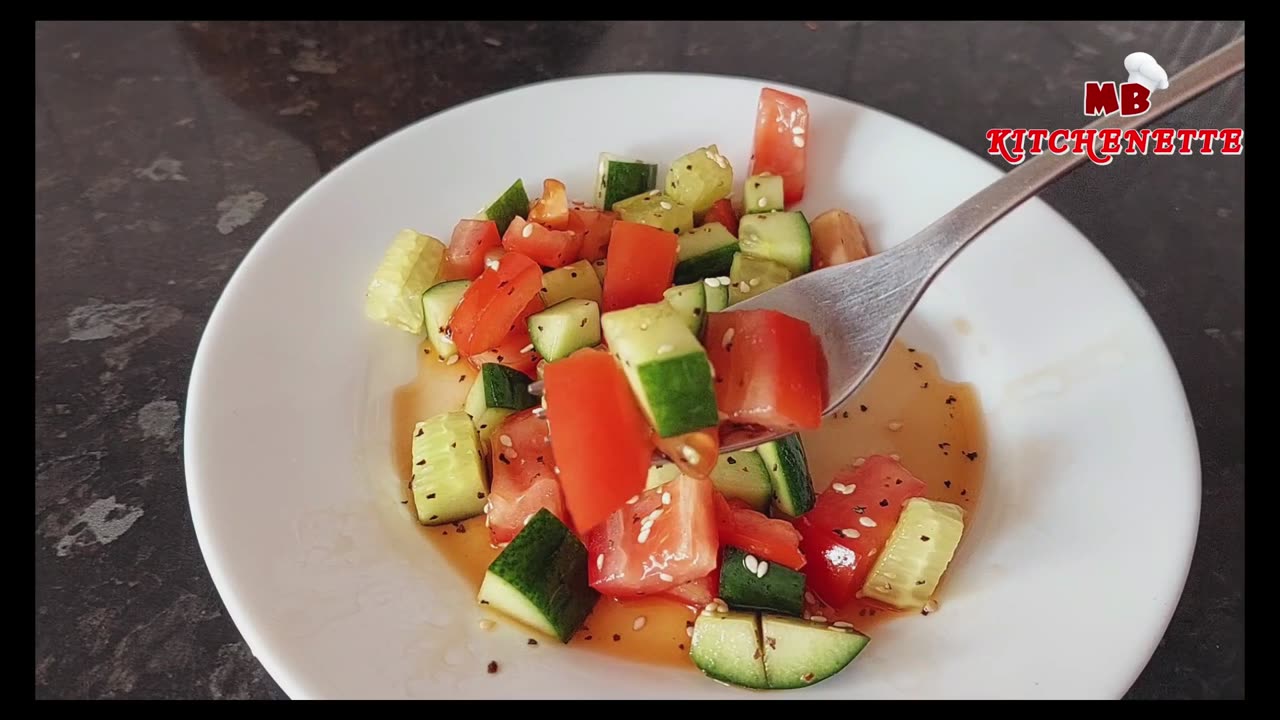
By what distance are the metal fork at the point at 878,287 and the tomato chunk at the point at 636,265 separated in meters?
0.23

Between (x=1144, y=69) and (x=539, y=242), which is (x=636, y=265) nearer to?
(x=539, y=242)

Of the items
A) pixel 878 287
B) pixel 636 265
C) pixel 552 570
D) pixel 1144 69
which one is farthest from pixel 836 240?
pixel 1144 69

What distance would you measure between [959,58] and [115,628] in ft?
10.4

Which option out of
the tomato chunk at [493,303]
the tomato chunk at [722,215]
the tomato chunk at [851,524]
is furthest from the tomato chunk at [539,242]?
the tomato chunk at [851,524]

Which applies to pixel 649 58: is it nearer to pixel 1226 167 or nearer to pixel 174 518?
pixel 1226 167

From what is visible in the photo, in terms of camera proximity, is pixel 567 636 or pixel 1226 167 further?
pixel 1226 167

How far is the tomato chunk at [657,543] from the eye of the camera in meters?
1.66

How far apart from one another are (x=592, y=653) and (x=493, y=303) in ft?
2.46

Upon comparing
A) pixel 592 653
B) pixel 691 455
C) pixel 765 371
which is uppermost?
pixel 765 371

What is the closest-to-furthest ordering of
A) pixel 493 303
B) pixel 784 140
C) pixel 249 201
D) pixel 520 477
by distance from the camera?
pixel 520 477 → pixel 493 303 → pixel 784 140 → pixel 249 201

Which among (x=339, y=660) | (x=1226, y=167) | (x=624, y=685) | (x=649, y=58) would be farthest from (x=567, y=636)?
(x=1226, y=167)

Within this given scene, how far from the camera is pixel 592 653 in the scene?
5.41ft

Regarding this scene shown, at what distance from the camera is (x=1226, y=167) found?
3016 mm

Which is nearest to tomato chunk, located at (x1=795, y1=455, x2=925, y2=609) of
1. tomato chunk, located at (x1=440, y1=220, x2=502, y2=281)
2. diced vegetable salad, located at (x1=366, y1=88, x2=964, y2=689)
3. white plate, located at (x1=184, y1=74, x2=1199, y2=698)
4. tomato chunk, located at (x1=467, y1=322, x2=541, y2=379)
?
diced vegetable salad, located at (x1=366, y1=88, x2=964, y2=689)
